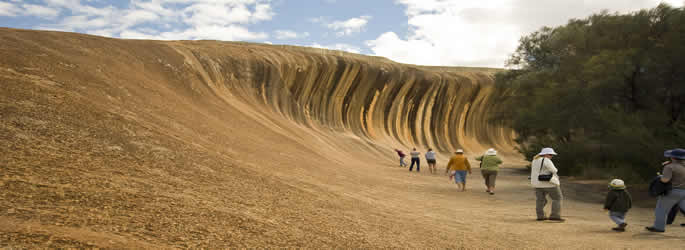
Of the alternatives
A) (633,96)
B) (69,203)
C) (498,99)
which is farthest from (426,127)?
(69,203)

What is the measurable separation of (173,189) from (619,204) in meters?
6.59

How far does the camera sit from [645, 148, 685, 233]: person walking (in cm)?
627

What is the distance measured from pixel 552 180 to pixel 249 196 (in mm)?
5158

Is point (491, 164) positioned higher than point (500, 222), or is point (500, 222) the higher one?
point (491, 164)

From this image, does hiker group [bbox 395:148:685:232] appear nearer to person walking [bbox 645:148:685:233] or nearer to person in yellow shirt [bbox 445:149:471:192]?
person walking [bbox 645:148:685:233]

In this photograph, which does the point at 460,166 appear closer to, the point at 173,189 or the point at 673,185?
the point at 673,185

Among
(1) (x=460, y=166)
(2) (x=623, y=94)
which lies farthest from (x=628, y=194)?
(2) (x=623, y=94)

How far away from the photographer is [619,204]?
672 cm

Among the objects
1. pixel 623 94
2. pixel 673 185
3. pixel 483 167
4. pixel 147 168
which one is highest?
pixel 623 94

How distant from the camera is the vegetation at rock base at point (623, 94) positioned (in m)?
12.3

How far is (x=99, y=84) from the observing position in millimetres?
8781

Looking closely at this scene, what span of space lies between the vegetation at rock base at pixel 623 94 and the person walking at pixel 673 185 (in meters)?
5.79

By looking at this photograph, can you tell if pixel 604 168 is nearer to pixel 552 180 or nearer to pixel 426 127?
pixel 552 180

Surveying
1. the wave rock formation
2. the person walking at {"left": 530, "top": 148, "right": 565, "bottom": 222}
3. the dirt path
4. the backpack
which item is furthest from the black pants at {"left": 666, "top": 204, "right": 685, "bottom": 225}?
the wave rock formation
